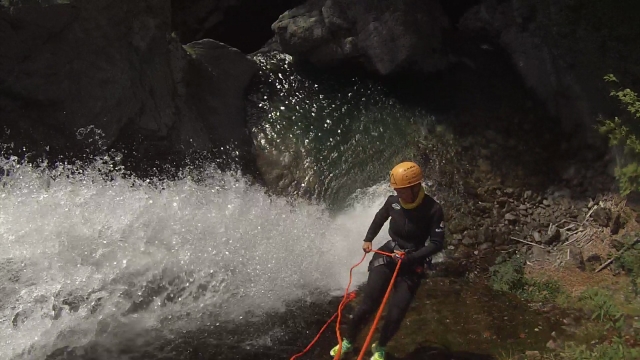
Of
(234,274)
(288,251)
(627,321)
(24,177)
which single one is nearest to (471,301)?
(627,321)

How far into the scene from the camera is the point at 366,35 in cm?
1124

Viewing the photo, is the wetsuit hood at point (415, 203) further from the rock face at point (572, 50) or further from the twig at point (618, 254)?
the rock face at point (572, 50)

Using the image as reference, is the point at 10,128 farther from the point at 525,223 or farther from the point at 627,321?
the point at 627,321

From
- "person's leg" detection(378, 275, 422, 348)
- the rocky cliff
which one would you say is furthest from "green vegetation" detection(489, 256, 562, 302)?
the rocky cliff

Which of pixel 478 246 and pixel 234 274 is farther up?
pixel 234 274

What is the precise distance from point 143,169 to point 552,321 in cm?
617

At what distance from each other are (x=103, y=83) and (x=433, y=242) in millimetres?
5805

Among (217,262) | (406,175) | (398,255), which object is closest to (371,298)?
(398,255)

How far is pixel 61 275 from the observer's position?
20.5 feet

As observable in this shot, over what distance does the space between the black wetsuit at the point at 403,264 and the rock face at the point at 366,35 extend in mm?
6000

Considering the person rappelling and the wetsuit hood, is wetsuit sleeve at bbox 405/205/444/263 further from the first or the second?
the wetsuit hood

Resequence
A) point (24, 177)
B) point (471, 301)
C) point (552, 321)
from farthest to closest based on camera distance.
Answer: point (24, 177)
point (471, 301)
point (552, 321)

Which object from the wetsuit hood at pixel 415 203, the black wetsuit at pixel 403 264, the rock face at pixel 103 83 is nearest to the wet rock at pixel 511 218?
the black wetsuit at pixel 403 264

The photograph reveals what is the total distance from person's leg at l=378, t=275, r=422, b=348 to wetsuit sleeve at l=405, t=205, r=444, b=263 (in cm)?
25
